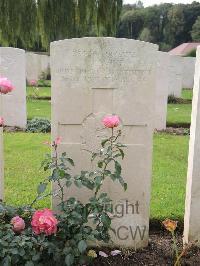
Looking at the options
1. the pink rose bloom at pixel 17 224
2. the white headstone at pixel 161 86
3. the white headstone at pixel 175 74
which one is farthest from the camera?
the white headstone at pixel 175 74

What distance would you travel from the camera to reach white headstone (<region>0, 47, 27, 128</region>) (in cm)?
652

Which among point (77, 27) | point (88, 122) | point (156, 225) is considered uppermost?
point (77, 27)

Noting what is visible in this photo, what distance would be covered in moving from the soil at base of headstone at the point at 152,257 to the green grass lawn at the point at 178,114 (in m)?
5.45

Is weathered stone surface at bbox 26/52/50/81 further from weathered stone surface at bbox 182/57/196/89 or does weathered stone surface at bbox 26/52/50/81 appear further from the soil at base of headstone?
the soil at base of headstone

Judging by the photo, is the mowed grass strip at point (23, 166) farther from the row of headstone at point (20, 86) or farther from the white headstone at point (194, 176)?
the white headstone at point (194, 176)

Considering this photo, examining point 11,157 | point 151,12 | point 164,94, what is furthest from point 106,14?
point 151,12

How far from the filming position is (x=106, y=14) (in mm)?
7910

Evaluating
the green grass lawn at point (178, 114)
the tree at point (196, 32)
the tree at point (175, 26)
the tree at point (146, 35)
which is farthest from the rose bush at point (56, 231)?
the tree at point (175, 26)

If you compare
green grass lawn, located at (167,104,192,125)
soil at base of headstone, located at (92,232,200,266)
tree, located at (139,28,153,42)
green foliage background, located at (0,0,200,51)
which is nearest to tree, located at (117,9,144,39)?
tree, located at (139,28,153,42)

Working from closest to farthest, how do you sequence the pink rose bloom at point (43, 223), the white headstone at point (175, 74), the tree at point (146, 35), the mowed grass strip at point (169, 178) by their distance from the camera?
the pink rose bloom at point (43, 223), the mowed grass strip at point (169, 178), the white headstone at point (175, 74), the tree at point (146, 35)

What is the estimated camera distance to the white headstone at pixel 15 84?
652cm

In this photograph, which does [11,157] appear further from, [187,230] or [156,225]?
[187,230]

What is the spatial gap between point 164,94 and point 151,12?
4091 cm

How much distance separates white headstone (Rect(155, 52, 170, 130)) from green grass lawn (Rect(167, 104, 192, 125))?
3.01ft
